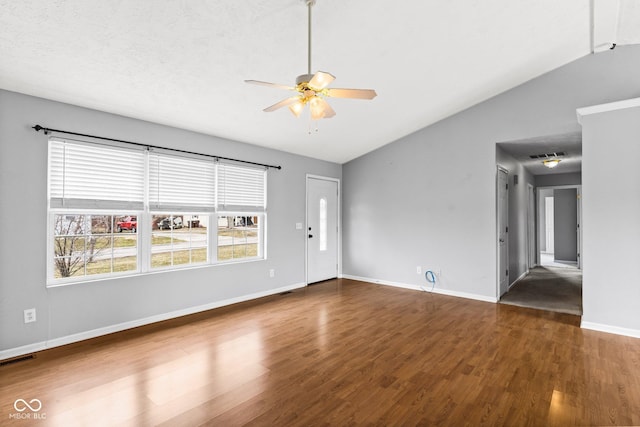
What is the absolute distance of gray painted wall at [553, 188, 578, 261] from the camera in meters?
9.22

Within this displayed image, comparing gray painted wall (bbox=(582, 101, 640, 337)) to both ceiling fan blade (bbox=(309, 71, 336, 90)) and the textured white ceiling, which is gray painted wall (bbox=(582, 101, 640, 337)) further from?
ceiling fan blade (bbox=(309, 71, 336, 90))

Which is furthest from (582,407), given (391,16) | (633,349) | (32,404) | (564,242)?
(564,242)

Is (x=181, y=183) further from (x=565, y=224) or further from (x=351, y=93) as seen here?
(x=565, y=224)

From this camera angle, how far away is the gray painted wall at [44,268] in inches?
120

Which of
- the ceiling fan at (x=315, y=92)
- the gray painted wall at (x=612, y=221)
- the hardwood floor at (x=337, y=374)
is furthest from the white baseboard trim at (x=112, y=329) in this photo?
the gray painted wall at (x=612, y=221)

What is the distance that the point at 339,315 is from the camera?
4371mm

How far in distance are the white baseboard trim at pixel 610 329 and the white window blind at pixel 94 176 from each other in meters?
5.70

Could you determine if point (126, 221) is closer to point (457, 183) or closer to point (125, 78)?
point (125, 78)

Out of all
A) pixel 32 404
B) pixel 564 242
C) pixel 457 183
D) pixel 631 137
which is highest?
pixel 631 137

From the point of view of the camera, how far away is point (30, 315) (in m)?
3.14

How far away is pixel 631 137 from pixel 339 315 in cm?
413

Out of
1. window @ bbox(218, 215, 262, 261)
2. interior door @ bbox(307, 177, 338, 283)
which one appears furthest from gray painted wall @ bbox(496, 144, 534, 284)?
window @ bbox(218, 215, 262, 261)

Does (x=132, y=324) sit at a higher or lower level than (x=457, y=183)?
lower

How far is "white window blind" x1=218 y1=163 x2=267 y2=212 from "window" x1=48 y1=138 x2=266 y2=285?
0.02m
